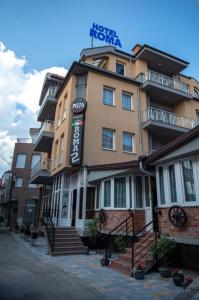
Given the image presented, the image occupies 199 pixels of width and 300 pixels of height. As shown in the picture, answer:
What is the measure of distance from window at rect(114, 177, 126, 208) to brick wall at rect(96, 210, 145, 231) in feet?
1.11

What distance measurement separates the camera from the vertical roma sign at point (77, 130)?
13.9 m

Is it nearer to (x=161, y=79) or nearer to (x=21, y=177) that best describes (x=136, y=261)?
(x=161, y=79)

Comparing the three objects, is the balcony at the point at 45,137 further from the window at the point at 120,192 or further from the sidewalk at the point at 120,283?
the sidewalk at the point at 120,283

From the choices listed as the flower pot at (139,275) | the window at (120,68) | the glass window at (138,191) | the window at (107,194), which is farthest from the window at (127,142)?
the flower pot at (139,275)

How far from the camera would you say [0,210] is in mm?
53625

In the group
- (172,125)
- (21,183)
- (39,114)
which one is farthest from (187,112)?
(21,183)

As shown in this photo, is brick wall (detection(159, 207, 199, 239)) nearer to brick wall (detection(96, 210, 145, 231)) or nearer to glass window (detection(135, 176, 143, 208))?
brick wall (detection(96, 210, 145, 231))

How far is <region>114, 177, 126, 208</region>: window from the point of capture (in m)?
11.3

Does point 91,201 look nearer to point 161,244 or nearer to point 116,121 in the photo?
point 116,121

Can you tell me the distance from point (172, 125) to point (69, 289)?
44.5 feet

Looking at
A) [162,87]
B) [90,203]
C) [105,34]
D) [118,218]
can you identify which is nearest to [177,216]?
Answer: [118,218]

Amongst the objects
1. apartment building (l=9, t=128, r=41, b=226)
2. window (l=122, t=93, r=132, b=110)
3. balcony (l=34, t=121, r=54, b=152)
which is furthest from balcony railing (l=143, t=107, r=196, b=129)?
apartment building (l=9, t=128, r=41, b=226)

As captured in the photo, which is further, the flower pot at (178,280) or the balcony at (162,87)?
the balcony at (162,87)

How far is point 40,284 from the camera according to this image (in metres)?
6.08
